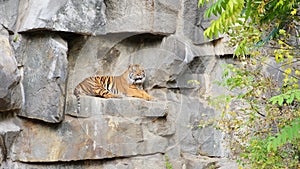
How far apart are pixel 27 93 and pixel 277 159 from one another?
2540mm

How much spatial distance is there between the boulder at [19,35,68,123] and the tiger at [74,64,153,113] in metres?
0.59

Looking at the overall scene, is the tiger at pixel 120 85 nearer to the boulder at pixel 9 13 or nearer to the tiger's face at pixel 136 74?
the tiger's face at pixel 136 74

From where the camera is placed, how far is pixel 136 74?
193 inches

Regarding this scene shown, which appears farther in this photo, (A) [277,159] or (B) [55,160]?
(B) [55,160]

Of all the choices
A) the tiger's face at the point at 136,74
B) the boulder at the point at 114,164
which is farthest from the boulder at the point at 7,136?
the tiger's face at the point at 136,74

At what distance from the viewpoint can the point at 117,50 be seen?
195 inches

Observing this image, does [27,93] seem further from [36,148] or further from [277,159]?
[277,159]

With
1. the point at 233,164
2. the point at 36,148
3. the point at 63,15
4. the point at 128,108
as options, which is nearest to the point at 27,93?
the point at 36,148

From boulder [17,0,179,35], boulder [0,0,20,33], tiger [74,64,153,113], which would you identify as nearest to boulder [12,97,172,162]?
tiger [74,64,153,113]

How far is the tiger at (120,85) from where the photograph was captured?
4781 millimetres

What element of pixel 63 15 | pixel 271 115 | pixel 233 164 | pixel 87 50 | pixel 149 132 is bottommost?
pixel 233 164

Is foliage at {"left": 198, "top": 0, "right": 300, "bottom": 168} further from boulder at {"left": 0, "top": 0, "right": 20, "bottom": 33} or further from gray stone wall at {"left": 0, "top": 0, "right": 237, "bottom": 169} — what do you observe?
boulder at {"left": 0, "top": 0, "right": 20, "bottom": 33}

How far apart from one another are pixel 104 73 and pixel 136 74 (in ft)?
1.27

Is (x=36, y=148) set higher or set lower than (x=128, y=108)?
lower
